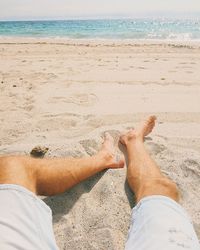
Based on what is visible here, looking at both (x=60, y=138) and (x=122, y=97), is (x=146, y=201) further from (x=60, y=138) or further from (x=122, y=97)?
(x=122, y=97)

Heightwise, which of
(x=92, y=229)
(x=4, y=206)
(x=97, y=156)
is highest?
(x=4, y=206)

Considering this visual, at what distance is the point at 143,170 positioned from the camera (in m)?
2.12

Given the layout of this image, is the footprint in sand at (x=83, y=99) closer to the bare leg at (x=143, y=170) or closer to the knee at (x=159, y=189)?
the bare leg at (x=143, y=170)

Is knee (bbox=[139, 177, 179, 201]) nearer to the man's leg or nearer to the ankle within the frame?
the man's leg

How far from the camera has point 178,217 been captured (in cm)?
146

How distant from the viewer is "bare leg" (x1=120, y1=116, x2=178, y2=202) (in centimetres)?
178

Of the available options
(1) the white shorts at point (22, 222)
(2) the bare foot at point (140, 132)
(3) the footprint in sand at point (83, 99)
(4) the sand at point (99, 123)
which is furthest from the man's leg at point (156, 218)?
(3) the footprint in sand at point (83, 99)

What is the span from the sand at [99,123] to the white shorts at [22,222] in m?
0.37

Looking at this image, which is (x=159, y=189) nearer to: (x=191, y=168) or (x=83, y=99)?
(x=191, y=168)

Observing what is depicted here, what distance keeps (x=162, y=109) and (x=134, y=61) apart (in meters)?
3.52

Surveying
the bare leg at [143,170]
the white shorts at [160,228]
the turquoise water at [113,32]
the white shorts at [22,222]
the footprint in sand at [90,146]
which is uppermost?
the white shorts at [22,222]

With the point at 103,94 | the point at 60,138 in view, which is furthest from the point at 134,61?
the point at 60,138

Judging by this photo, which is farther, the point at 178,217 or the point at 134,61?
the point at 134,61

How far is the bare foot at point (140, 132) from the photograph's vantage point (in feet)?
8.71
